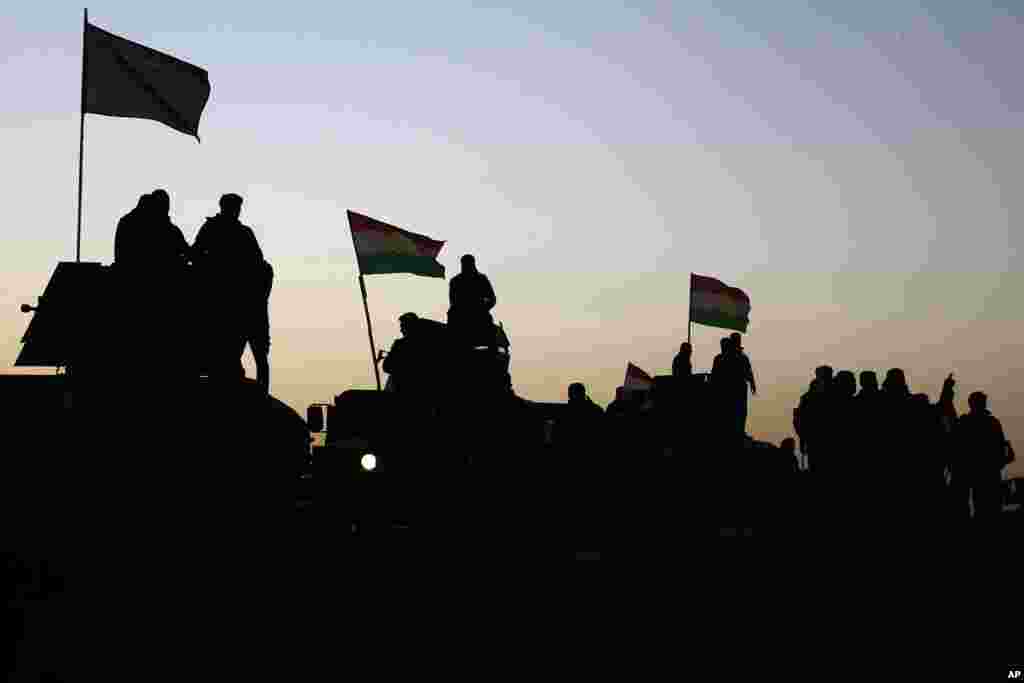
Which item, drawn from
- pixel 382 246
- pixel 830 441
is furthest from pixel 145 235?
pixel 382 246

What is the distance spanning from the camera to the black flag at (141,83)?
972 inches

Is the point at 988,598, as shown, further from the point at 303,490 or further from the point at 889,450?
the point at 303,490

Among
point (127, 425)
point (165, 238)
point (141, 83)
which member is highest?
point (141, 83)

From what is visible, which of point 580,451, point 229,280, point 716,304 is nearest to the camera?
point 229,280

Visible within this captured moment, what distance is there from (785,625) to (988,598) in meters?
3.52

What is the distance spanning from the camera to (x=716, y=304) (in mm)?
38781

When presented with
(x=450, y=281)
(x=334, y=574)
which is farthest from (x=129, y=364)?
(x=450, y=281)

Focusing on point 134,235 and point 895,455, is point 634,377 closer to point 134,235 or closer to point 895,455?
point 895,455

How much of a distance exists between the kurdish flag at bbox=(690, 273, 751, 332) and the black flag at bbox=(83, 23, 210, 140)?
1551 centimetres

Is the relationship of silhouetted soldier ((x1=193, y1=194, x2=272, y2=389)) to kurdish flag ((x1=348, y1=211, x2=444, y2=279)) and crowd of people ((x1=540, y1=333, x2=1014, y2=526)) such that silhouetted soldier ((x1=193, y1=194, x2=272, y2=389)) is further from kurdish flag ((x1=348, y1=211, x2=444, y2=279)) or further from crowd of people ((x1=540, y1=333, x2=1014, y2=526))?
kurdish flag ((x1=348, y1=211, x2=444, y2=279))

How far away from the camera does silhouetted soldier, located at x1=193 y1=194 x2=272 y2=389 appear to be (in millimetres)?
20453

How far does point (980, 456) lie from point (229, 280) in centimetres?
996

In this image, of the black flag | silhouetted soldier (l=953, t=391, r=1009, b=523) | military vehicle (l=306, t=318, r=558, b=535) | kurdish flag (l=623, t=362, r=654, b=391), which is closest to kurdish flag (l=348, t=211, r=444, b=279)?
military vehicle (l=306, t=318, r=558, b=535)

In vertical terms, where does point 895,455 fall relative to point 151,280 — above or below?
below
